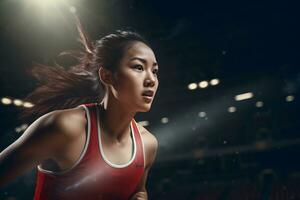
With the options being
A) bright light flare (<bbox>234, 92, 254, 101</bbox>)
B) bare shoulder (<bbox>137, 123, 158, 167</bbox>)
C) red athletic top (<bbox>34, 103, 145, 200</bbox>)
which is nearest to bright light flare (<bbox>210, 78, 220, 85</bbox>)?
bright light flare (<bbox>234, 92, 254, 101</bbox>)

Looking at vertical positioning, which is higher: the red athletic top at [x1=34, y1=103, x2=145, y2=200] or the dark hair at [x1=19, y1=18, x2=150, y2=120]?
the dark hair at [x1=19, y1=18, x2=150, y2=120]

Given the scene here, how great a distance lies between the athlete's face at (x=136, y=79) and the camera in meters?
1.99

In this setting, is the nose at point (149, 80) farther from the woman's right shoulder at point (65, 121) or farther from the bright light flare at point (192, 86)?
the bright light flare at point (192, 86)

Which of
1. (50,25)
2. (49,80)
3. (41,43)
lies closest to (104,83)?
(49,80)

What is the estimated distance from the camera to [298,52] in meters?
10.8

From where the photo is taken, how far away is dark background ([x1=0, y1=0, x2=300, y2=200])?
7.88m

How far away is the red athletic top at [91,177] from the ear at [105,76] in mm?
196

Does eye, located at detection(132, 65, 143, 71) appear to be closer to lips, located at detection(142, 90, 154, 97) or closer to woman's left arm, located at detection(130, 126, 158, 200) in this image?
lips, located at detection(142, 90, 154, 97)

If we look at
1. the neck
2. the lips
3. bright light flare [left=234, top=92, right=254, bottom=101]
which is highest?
the lips

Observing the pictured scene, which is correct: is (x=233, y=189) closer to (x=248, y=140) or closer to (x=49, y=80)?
(x=248, y=140)

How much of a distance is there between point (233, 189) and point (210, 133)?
2890 millimetres

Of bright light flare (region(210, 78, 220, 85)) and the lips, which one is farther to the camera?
bright light flare (region(210, 78, 220, 85))

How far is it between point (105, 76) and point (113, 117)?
→ 0.84ft

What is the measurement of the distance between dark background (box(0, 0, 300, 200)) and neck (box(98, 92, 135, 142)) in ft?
17.3
